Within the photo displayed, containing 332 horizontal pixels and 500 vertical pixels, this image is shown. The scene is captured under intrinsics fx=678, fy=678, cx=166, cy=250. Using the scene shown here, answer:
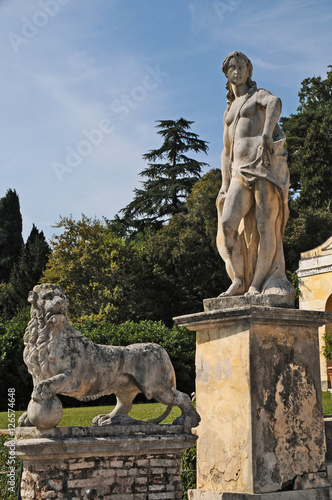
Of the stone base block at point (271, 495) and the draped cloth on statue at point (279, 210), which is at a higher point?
the draped cloth on statue at point (279, 210)

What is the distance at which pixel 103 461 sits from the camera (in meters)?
6.31

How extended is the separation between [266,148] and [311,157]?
28627mm

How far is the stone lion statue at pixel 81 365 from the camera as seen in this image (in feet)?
20.6

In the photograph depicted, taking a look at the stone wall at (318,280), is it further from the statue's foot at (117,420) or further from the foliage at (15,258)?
the foliage at (15,258)

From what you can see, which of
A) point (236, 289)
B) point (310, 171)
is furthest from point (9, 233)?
point (236, 289)

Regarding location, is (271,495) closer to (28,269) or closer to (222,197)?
(222,197)

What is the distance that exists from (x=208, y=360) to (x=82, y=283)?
2501 cm

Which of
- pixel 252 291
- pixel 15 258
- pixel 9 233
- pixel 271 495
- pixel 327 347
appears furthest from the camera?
pixel 9 233

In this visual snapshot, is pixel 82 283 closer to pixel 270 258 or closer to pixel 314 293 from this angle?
pixel 314 293

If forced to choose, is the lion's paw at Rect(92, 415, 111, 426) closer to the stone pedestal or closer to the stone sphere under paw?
the stone pedestal

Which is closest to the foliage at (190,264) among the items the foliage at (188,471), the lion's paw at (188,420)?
the foliage at (188,471)

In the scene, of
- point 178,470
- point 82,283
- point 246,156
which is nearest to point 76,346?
point 178,470

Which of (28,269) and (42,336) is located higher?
(28,269)

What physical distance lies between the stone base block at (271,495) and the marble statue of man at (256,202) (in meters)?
2.05
